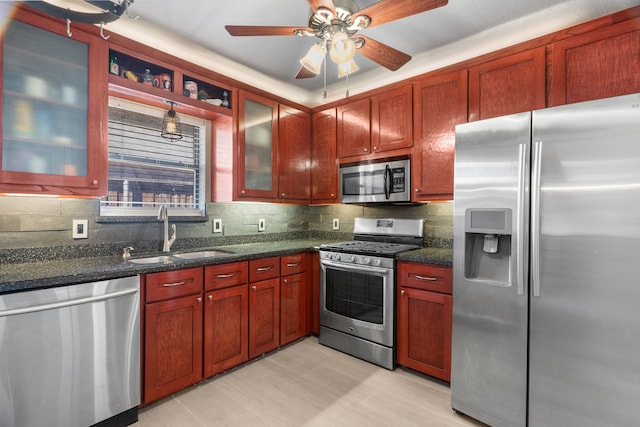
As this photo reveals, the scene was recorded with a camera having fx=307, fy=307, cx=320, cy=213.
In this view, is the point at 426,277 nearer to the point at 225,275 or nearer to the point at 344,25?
the point at 225,275

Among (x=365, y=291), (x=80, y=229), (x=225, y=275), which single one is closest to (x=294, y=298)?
(x=365, y=291)

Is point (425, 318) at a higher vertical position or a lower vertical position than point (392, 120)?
lower

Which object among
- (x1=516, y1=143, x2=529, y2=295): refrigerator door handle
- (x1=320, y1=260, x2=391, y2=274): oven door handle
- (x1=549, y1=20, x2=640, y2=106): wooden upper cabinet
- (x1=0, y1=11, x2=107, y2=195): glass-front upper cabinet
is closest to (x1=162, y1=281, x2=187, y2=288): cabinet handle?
(x1=0, y1=11, x2=107, y2=195): glass-front upper cabinet

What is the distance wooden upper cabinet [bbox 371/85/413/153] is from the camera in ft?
8.98

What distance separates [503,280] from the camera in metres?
1.82

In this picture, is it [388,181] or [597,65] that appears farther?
[388,181]

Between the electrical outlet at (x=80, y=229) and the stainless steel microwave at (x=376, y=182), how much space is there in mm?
2165

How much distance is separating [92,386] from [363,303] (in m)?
1.90

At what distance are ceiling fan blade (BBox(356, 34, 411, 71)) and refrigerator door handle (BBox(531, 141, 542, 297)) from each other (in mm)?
931

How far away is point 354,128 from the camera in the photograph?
3.13 metres

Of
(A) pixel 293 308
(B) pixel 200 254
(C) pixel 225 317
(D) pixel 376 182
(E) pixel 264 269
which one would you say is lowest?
(A) pixel 293 308

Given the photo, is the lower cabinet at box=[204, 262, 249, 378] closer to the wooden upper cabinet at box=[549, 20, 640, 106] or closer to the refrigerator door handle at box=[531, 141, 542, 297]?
the refrigerator door handle at box=[531, 141, 542, 297]

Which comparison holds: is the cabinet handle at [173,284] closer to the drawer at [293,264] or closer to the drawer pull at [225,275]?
the drawer pull at [225,275]

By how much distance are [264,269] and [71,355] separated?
4.39ft
